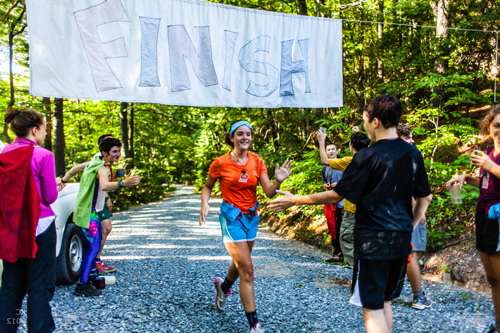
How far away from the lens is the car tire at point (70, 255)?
183 inches

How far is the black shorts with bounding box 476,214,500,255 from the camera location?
9.42 feet

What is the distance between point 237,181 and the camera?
345 cm

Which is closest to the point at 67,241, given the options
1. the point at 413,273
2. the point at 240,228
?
the point at 240,228

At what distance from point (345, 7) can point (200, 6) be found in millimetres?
8116

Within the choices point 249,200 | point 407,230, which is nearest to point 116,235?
point 249,200

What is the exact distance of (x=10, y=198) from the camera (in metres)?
2.64

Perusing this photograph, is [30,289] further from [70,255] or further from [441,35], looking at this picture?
[441,35]

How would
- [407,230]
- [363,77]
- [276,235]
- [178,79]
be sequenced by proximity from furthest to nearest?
[363,77] < [276,235] < [178,79] < [407,230]

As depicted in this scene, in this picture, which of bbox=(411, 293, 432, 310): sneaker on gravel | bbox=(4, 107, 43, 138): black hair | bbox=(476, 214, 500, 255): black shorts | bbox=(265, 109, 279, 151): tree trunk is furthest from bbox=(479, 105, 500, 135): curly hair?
bbox=(265, 109, 279, 151): tree trunk

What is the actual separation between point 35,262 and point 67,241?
2.14 m

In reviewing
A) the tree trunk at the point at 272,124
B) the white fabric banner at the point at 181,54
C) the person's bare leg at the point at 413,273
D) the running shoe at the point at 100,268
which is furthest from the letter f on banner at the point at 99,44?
the tree trunk at the point at 272,124

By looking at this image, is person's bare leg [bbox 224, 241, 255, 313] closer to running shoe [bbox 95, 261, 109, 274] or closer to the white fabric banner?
the white fabric banner

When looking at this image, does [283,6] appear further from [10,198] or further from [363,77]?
[10,198]

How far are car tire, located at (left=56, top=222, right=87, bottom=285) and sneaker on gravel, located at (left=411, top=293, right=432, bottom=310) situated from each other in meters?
4.35
